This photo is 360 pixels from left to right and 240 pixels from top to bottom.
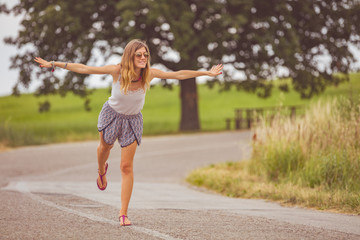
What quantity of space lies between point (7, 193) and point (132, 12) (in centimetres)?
1547

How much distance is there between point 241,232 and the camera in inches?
218

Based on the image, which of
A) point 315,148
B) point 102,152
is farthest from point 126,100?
point 315,148

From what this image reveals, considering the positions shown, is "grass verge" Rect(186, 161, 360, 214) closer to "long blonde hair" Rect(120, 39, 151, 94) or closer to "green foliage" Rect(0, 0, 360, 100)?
"long blonde hair" Rect(120, 39, 151, 94)

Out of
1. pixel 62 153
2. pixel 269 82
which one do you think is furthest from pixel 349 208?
pixel 269 82

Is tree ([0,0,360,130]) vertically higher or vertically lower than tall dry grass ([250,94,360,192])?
higher

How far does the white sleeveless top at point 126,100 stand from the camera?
5828 mm

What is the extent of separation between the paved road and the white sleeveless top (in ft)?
4.06

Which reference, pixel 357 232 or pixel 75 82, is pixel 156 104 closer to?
pixel 75 82

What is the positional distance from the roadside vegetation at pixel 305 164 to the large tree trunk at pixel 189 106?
639 inches

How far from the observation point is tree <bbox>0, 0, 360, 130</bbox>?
23688 millimetres

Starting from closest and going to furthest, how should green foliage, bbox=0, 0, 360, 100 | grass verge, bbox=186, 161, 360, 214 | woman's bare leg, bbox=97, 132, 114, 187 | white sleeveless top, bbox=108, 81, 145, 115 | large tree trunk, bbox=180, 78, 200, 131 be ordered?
1. white sleeveless top, bbox=108, 81, 145, 115
2. woman's bare leg, bbox=97, 132, 114, 187
3. grass verge, bbox=186, 161, 360, 214
4. green foliage, bbox=0, 0, 360, 100
5. large tree trunk, bbox=180, 78, 200, 131

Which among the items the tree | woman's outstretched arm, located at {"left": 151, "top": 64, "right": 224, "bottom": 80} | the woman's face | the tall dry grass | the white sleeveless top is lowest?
the tall dry grass

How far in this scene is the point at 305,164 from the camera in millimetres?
9891

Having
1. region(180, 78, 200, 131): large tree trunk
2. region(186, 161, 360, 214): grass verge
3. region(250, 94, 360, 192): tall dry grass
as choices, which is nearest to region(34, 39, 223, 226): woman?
region(186, 161, 360, 214): grass verge
